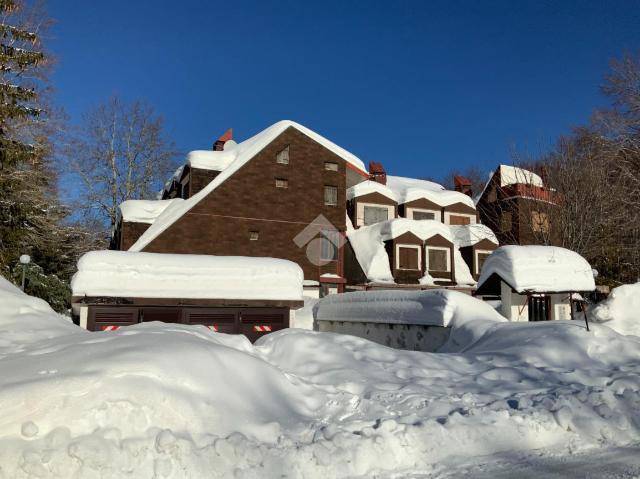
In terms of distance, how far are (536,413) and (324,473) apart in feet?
8.54

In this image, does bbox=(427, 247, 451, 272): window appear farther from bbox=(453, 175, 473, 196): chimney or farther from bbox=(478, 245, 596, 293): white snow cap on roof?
bbox=(478, 245, 596, 293): white snow cap on roof

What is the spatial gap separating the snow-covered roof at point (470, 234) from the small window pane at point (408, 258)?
5.16 metres

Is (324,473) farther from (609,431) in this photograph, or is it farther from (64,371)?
(609,431)

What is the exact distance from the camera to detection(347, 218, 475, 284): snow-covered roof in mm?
31828

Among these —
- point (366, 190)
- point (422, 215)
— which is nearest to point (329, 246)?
point (366, 190)

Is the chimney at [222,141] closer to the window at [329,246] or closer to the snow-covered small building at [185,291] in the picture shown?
the window at [329,246]

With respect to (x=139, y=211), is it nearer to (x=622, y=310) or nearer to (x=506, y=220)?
(x=506, y=220)

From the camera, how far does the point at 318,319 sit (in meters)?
19.9

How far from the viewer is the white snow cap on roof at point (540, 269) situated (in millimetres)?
13875

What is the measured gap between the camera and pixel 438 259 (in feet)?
113

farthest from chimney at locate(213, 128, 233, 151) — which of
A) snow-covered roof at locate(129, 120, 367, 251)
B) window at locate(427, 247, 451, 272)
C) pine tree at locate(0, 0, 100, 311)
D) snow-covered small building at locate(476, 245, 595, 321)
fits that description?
snow-covered small building at locate(476, 245, 595, 321)

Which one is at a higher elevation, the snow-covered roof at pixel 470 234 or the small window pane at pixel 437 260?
the snow-covered roof at pixel 470 234

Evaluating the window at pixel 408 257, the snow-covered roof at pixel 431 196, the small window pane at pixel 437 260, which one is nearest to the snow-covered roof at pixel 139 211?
the window at pixel 408 257

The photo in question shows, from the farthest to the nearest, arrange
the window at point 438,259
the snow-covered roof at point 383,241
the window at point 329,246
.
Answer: the window at point 438,259
the snow-covered roof at point 383,241
the window at point 329,246
